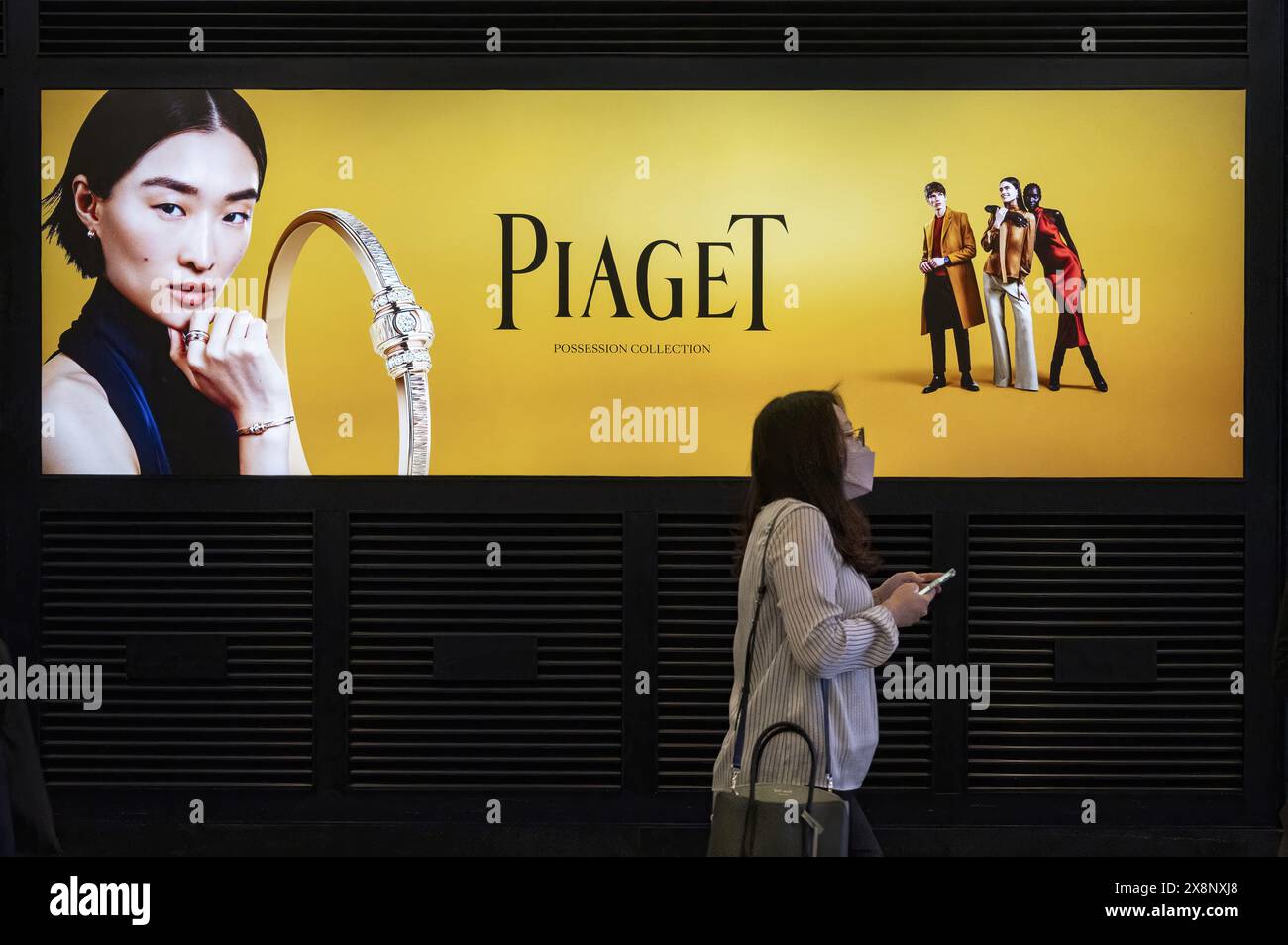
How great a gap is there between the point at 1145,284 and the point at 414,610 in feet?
10.8

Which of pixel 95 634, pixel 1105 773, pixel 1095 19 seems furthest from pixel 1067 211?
pixel 95 634

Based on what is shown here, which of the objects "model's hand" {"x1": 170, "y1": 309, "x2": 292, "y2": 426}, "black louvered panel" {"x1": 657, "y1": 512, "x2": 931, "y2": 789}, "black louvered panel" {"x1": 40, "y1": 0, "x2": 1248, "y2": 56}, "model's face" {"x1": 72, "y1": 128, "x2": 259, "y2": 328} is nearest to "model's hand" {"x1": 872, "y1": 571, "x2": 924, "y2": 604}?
"black louvered panel" {"x1": 657, "y1": 512, "x2": 931, "y2": 789}

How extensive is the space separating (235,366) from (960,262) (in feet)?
9.87

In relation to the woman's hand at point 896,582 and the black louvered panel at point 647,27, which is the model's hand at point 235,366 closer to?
the black louvered panel at point 647,27

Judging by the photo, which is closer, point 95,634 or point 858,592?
point 858,592

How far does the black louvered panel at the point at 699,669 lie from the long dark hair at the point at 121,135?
235cm

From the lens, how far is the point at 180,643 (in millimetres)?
5129

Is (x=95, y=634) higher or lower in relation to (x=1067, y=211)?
lower

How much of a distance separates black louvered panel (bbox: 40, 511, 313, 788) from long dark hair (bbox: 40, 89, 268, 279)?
3.80 feet

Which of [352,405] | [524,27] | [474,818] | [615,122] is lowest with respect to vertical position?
[474,818]

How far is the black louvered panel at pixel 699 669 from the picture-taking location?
5.13 m

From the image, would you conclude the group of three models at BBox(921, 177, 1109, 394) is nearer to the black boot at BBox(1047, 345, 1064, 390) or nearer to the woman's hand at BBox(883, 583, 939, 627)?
the black boot at BBox(1047, 345, 1064, 390)

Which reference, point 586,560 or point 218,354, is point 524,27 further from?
point 586,560

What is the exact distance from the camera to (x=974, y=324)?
5.13 m
